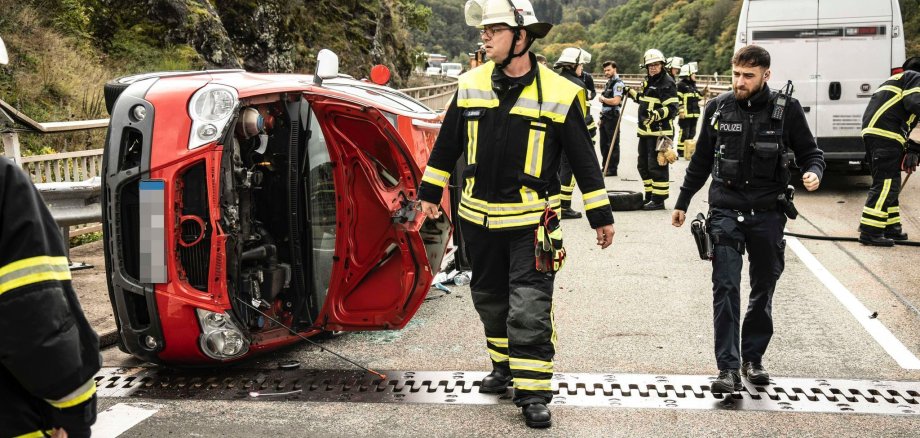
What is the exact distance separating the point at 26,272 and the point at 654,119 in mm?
10633

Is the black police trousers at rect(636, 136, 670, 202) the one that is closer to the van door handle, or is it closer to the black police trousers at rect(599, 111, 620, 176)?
Answer: the black police trousers at rect(599, 111, 620, 176)

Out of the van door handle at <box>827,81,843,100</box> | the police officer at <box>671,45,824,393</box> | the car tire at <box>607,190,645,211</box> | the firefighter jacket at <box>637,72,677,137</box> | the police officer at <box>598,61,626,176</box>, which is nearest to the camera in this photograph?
the police officer at <box>671,45,824,393</box>

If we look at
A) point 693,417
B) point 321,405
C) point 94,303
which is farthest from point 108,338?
point 693,417

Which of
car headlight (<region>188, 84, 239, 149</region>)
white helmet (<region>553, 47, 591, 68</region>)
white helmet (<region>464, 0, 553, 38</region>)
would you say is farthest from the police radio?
white helmet (<region>553, 47, 591, 68</region>)

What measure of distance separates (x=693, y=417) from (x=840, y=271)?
13.4 ft

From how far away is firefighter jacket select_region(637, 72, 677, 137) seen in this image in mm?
12273

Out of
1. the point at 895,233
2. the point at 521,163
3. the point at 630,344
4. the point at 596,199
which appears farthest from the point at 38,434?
the point at 895,233

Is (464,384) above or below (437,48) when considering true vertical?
below

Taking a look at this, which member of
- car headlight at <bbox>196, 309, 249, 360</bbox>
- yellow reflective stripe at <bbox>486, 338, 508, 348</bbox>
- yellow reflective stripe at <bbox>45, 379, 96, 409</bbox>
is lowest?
yellow reflective stripe at <bbox>486, 338, 508, 348</bbox>

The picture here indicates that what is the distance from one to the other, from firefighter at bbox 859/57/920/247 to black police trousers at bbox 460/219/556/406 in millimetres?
5686

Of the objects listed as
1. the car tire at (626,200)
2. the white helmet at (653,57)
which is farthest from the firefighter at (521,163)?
the white helmet at (653,57)

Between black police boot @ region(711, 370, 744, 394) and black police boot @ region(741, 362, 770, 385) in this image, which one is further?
black police boot @ region(741, 362, 770, 385)

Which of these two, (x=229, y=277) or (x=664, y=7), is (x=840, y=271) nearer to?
(x=229, y=277)

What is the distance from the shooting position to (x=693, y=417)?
480cm
